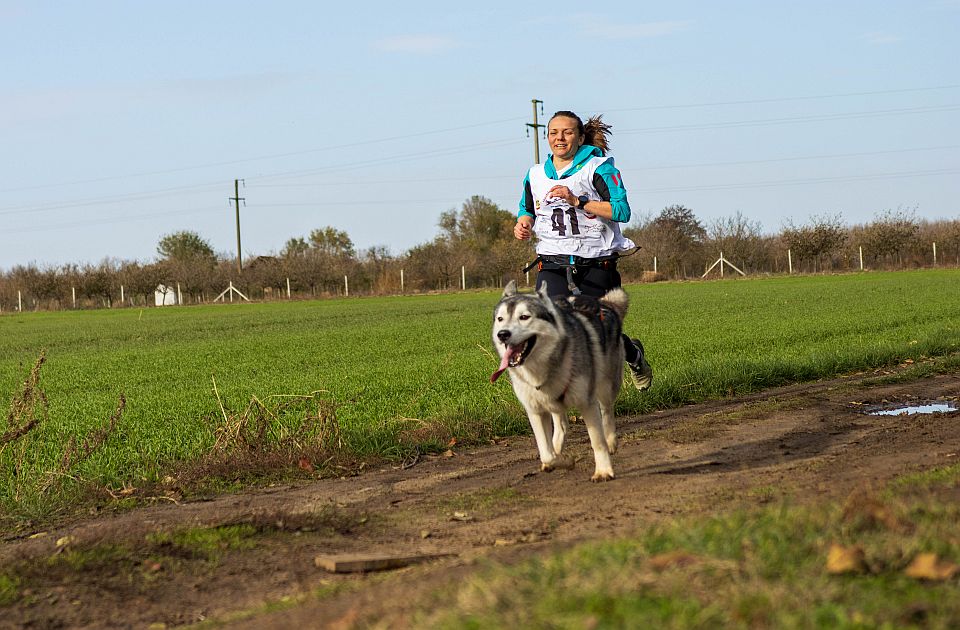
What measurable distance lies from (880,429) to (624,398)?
2.86m

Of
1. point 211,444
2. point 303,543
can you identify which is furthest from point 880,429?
point 211,444

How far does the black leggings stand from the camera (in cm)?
801

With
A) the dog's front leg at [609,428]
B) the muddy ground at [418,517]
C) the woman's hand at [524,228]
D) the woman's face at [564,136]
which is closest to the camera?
the muddy ground at [418,517]

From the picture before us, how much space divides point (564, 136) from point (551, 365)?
201 cm

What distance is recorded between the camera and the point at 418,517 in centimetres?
610

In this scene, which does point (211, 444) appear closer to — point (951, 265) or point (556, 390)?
point (556, 390)

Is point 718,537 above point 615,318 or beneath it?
beneath

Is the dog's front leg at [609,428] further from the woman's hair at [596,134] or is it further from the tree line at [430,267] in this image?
the tree line at [430,267]

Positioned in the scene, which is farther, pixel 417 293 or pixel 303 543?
pixel 417 293

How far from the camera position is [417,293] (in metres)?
70.9

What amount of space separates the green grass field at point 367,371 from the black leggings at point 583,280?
1.78 m

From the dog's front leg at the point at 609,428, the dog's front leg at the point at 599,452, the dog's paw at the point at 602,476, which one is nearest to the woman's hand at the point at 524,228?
the dog's front leg at the point at 609,428

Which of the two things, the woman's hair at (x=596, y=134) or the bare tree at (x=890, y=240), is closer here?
the woman's hair at (x=596, y=134)

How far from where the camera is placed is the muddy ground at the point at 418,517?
439 cm
